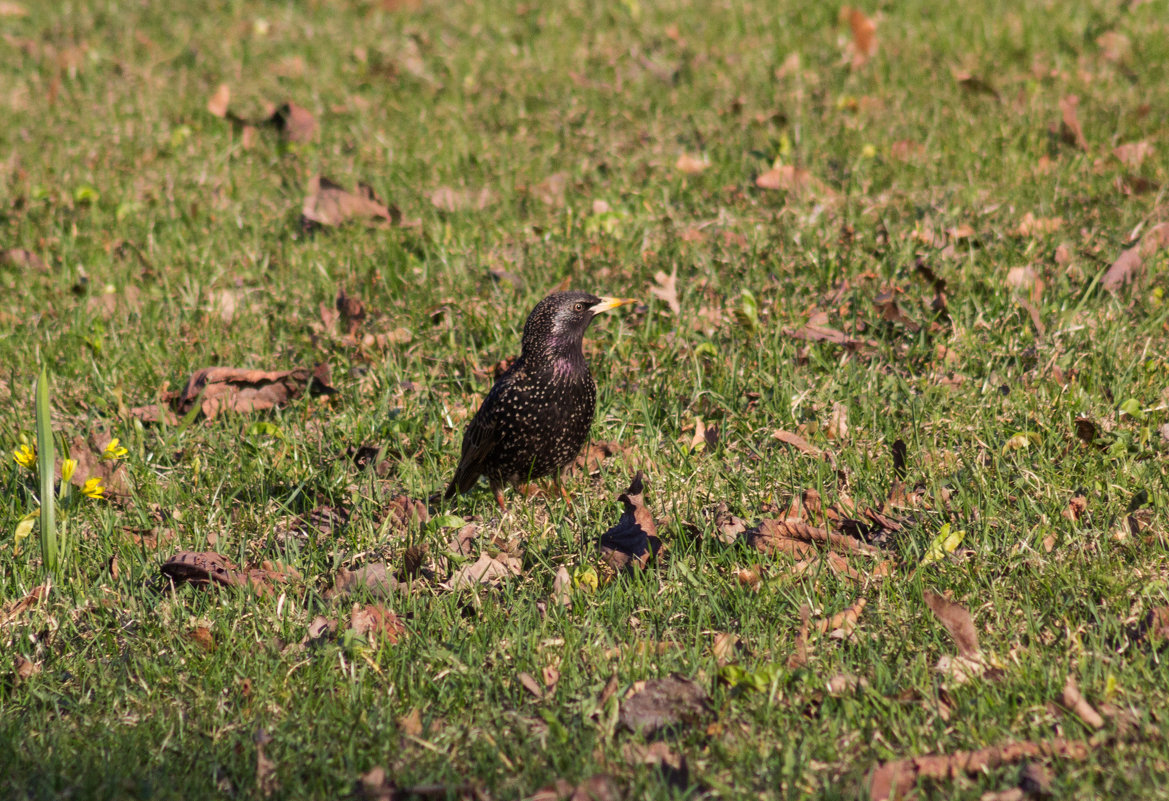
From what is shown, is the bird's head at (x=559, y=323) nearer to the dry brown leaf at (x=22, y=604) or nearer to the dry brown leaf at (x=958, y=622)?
the dry brown leaf at (x=958, y=622)

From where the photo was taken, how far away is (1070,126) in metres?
6.88

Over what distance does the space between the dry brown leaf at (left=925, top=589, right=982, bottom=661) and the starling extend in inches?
64.7

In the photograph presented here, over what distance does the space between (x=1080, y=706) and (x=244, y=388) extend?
151 inches

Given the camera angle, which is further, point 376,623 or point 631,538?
point 631,538

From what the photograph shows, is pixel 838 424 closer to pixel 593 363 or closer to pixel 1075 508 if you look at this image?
pixel 1075 508

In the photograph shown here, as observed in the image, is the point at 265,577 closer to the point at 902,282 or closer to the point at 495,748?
the point at 495,748

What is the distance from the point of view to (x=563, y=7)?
941cm

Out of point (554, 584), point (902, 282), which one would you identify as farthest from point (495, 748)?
point (902, 282)

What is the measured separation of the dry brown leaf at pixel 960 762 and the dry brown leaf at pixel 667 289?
303cm

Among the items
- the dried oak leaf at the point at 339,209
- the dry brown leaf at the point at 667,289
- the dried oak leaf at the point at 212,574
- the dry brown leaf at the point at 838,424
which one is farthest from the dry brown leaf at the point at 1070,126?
the dried oak leaf at the point at 212,574

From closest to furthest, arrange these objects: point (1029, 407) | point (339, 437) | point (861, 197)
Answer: point (1029, 407)
point (339, 437)
point (861, 197)

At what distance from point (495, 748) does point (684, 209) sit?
13.6ft

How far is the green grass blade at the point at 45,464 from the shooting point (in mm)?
3832

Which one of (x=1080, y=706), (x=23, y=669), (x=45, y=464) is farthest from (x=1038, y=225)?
(x=23, y=669)
